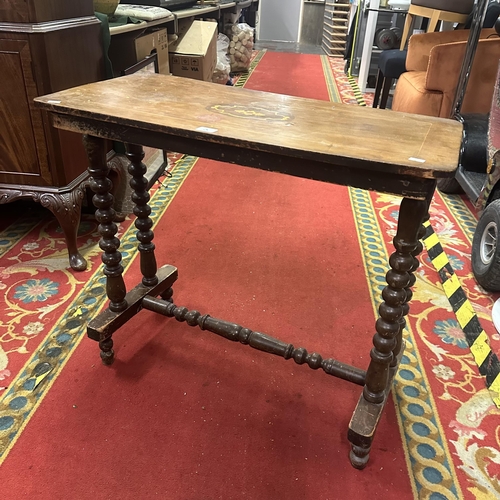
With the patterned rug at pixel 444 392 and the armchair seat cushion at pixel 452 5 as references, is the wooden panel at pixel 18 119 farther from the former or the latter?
the armchair seat cushion at pixel 452 5

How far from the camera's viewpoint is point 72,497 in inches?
41.2

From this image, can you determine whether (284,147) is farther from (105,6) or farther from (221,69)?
(221,69)

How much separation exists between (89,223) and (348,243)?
49.6 inches

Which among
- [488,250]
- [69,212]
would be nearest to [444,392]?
[488,250]

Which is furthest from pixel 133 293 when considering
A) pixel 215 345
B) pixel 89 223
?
pixel 89 223

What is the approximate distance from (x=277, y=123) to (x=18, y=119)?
119cm

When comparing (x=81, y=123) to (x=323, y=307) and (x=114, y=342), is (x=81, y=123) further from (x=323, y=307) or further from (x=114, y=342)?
(x=323, y=307)

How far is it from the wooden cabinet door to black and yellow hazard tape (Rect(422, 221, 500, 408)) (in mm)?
1505

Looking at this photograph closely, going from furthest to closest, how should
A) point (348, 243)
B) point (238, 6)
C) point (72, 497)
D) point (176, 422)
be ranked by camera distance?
point (238, 6) → point (348, 243) → point (176, 422) → point (72, 497)

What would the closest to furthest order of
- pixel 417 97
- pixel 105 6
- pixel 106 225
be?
pixel 106 225 → pixel 105 6 → pixel 417 97

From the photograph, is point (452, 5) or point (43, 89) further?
point (452, 5)

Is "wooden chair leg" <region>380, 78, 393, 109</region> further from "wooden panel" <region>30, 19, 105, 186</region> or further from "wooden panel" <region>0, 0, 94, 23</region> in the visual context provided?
"wooden panel" <region>0, 0, 94, 23</region>

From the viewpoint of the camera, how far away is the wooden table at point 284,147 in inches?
35.2

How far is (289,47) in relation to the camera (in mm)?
8398
